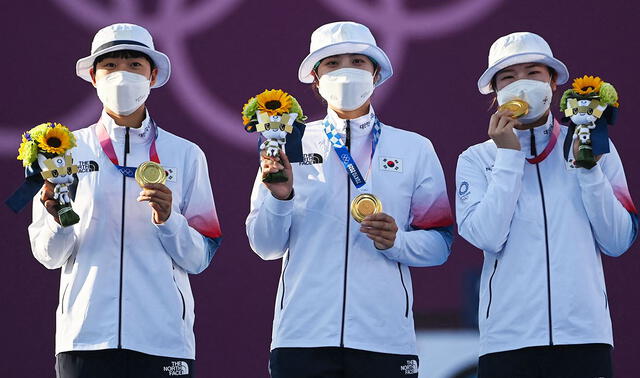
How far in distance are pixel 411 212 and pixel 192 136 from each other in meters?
1.98

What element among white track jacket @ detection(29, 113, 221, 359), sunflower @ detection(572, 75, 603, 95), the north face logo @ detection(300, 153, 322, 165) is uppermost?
sunflower @ detection(572, 75, 603, 95)

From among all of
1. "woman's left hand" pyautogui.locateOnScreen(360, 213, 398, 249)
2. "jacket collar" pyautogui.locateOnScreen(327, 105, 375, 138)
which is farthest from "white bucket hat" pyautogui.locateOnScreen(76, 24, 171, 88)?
"woman's left hand" pyautogui.locateOnScreen(360, 213, 398, 249)

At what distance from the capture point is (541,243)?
4684 millimetres

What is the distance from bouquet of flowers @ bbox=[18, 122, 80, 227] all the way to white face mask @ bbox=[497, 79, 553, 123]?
1.78m

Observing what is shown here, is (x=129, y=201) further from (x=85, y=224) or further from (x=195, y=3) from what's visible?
(x=195, y=3)

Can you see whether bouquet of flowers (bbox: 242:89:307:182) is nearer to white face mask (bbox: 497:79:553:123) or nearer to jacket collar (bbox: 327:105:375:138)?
jacket collar (bbox: 327:105:375:138)

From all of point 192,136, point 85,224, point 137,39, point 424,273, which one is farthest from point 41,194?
point 424,273

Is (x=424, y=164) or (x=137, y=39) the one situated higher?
(x=137, y=39)

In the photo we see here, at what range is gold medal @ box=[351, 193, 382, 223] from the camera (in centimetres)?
466

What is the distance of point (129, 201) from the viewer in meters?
4.84

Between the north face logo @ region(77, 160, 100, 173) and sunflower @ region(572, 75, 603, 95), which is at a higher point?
sunflower @ region(572, 75, 603, 95)

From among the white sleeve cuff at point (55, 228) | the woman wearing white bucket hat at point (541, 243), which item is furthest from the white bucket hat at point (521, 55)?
the white sleeve cuff at point (55, 228)

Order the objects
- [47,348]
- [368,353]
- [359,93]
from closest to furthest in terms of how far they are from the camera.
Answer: [368,353], [359,93], [47,348]

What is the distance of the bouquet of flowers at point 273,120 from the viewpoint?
15.3 feet
